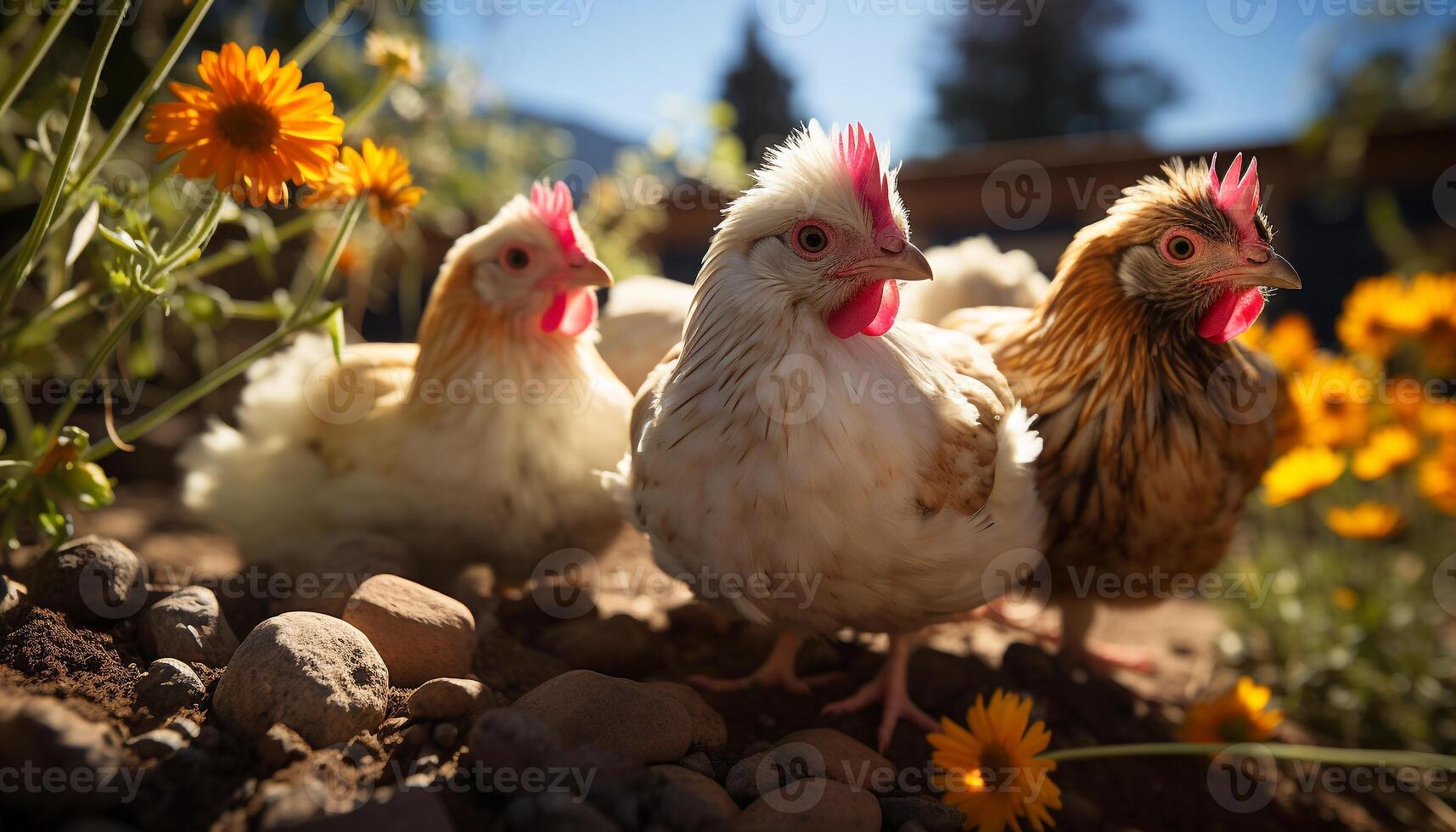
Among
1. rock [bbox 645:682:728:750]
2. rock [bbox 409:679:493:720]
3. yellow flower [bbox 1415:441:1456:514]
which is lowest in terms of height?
rock [bbox 645:682:728:750]

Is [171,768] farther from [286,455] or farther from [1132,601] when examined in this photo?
[1132,601]

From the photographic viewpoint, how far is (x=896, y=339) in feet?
5.77

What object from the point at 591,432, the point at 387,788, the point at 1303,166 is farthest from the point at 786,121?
the point at 387,788

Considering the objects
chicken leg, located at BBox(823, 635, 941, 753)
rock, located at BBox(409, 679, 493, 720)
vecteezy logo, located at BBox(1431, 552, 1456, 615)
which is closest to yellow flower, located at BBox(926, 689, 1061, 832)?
chicken leg, located at BBox(823, 635, 941, 753)

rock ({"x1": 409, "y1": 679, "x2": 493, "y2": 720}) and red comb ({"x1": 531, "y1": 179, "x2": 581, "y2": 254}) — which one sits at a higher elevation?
red comb ({"x1": 531, "y1": 179, "x2": 581, "y2": 254})

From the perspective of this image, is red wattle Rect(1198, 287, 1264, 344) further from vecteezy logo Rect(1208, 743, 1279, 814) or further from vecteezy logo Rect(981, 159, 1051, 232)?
vecteezy logo Rect(981, 159, 1051, 232)

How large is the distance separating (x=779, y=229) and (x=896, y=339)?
0.36m

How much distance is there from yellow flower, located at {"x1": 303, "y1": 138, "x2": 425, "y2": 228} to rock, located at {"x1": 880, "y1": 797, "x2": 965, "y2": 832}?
1.61m

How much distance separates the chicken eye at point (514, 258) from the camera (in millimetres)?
2285

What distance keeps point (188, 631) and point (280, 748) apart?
0.47m

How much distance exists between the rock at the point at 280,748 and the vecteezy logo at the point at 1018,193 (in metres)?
4.03

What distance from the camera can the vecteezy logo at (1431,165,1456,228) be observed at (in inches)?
187

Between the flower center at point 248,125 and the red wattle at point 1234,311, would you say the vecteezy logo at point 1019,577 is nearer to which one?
the red wattle at point 1234,311

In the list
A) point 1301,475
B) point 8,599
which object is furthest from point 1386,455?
point 8,599
